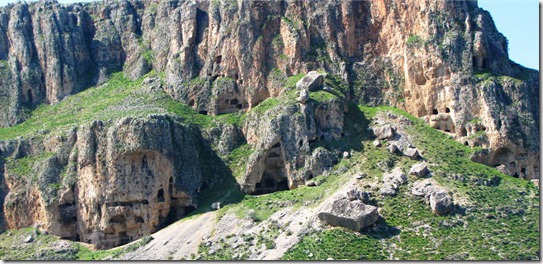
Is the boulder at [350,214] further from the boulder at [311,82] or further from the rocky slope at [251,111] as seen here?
the boulder at [311,82]

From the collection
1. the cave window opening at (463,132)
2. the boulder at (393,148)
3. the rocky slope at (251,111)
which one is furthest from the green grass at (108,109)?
the cave window opening at (463,132)

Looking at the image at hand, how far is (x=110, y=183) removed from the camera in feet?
276

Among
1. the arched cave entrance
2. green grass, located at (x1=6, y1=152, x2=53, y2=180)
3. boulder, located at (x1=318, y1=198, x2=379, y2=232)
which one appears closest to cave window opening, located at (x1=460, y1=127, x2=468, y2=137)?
boulder, located at (x1=318, y1=198, x2=379, y2=232)

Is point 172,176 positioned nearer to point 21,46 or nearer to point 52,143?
point 52,143

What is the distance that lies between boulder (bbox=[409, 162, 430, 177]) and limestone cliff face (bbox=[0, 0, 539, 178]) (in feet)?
25.2

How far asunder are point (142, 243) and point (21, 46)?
38.0 meters

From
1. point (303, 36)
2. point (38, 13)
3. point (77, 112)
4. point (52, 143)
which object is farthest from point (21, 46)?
point (303, 36)

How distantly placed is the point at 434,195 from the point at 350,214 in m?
8.03

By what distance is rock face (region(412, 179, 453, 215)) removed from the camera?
244ft

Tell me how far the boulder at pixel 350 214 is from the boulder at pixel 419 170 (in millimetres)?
7671

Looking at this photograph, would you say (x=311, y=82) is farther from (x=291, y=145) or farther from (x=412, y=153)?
(x=412, y=153)

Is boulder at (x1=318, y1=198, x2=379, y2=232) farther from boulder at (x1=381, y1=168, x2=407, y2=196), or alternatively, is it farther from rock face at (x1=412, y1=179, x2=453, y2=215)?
rock face at (x1=412, y1=179, x2=453, y2=215)

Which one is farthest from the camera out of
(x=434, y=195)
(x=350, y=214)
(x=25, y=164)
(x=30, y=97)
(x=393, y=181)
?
(x=30, y=97)

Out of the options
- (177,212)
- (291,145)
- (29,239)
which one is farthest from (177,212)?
(29,239)
